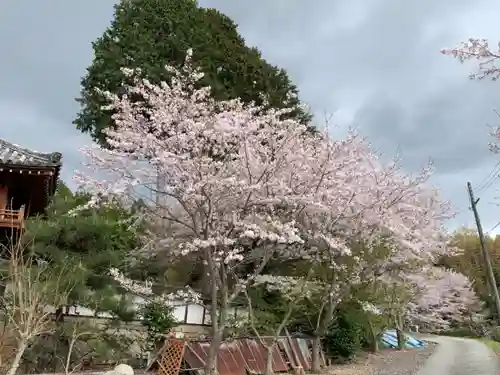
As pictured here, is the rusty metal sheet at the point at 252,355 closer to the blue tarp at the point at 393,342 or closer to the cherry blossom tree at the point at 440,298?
the cherry blossom tree at the point at 440,298

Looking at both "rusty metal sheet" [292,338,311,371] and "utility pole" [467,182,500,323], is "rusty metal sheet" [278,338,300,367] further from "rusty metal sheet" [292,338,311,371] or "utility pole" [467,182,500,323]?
"utility pole" [467,182,500,323]

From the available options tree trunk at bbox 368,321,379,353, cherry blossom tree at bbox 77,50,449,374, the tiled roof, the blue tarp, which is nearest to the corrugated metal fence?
cherry blossom tree at bbox 77,50,449,374

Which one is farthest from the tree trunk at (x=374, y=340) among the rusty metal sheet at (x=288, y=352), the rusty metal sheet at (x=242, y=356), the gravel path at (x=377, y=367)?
the rusty metal sheet at (x=288, y=352)

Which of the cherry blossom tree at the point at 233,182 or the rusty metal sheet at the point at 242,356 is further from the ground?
the cherry blossom tree at the point at 233,182

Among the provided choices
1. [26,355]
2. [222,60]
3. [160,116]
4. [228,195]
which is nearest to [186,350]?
[26,355]

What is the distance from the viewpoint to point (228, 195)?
10.0 meters

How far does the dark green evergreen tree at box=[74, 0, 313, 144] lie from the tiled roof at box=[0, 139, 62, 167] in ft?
21.7

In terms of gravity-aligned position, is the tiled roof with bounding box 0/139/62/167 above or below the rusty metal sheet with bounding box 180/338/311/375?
above

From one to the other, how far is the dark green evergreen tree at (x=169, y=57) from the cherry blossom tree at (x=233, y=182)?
22.9ft

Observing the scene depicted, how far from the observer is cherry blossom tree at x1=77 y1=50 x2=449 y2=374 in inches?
387

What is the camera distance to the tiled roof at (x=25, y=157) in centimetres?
1157

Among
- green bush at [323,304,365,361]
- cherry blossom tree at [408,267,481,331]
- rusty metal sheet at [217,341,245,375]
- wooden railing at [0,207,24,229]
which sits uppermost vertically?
cherry blossom tree at [408,267,481,331]

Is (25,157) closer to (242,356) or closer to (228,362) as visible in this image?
(228,362)

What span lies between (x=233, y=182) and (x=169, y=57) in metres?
12.5
